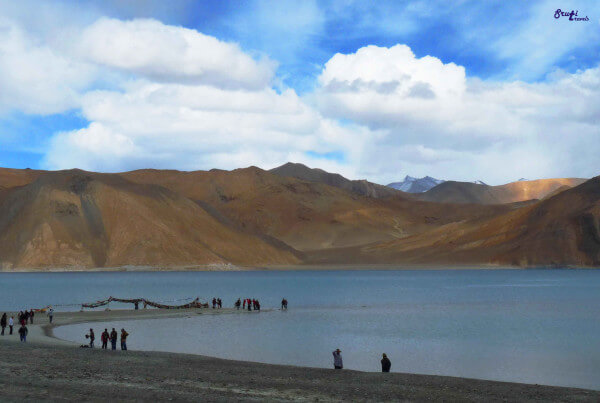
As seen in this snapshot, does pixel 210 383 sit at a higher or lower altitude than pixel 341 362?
lower

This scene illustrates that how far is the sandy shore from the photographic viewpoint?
1010 inches

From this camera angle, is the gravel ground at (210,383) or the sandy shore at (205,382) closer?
the gravel ground at (210,383)

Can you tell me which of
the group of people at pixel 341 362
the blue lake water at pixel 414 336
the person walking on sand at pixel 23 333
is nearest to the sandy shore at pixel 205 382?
the group of people at pixel 341 362

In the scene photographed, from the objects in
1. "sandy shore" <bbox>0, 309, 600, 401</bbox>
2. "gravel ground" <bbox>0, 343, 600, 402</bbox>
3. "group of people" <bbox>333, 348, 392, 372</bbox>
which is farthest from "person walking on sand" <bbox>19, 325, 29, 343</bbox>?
"group of people" <bbox>333, 348, 392, 372</bbox>

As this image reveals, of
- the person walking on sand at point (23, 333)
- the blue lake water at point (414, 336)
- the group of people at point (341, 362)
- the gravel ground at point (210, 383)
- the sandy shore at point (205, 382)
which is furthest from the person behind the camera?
the person walking on sand at point (23, 333)

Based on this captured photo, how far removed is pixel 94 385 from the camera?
87.8 feet

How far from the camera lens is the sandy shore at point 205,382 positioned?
25.7m

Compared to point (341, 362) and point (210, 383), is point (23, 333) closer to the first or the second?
point (210, 383)

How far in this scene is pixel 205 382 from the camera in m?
29.2

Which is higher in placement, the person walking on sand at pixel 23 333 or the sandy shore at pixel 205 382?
the person walking on sand at pixel 23 333

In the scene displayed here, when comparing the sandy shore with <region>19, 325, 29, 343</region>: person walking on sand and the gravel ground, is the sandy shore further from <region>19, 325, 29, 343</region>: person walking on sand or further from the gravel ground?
<region>19, 325, 29, 343</region>: person walking on sand

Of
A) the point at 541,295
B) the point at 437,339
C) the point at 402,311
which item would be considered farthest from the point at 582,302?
the point at 437,339

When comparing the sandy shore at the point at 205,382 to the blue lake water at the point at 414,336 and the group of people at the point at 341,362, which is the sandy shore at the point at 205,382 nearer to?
the group of people at the point at 341,362

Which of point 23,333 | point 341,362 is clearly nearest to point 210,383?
point 341,362
